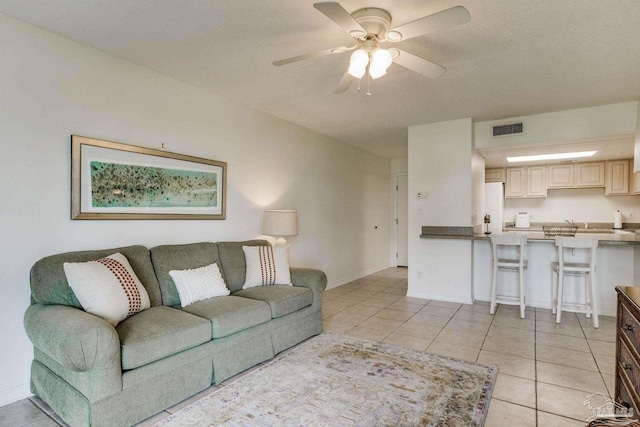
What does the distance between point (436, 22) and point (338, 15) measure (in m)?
0.53

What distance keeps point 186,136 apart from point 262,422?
2.56 m

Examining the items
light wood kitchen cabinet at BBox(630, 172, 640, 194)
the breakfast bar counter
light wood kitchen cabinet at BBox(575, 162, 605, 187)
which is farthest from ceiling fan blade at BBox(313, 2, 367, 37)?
light wood kitchen cabinet at BBox(575, 162, 605, 187)

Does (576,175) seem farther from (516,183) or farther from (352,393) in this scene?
(352,393)

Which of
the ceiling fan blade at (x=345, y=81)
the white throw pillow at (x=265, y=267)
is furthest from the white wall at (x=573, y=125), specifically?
the white throw pillow at (x=265, y=267)

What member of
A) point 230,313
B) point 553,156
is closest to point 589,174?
point 553,156

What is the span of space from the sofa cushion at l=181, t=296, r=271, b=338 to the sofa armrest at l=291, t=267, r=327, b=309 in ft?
2.10

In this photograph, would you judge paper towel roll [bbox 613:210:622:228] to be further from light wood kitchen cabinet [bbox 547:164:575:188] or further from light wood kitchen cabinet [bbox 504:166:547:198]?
light wood kitchen cabinet [bbox 504:166:547:198]

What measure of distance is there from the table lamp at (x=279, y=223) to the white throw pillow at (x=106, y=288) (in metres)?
1.70

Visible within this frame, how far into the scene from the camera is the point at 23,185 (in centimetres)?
224

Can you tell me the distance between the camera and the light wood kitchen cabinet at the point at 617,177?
556 cm

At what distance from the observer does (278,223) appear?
3.84 meters

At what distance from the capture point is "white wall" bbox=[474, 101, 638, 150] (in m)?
3.77

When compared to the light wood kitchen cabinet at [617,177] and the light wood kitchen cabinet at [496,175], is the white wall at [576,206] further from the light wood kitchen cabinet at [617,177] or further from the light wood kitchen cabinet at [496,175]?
the light wood kitchen cabinet at [496,175]

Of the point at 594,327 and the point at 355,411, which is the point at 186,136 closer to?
the point at 355,411
